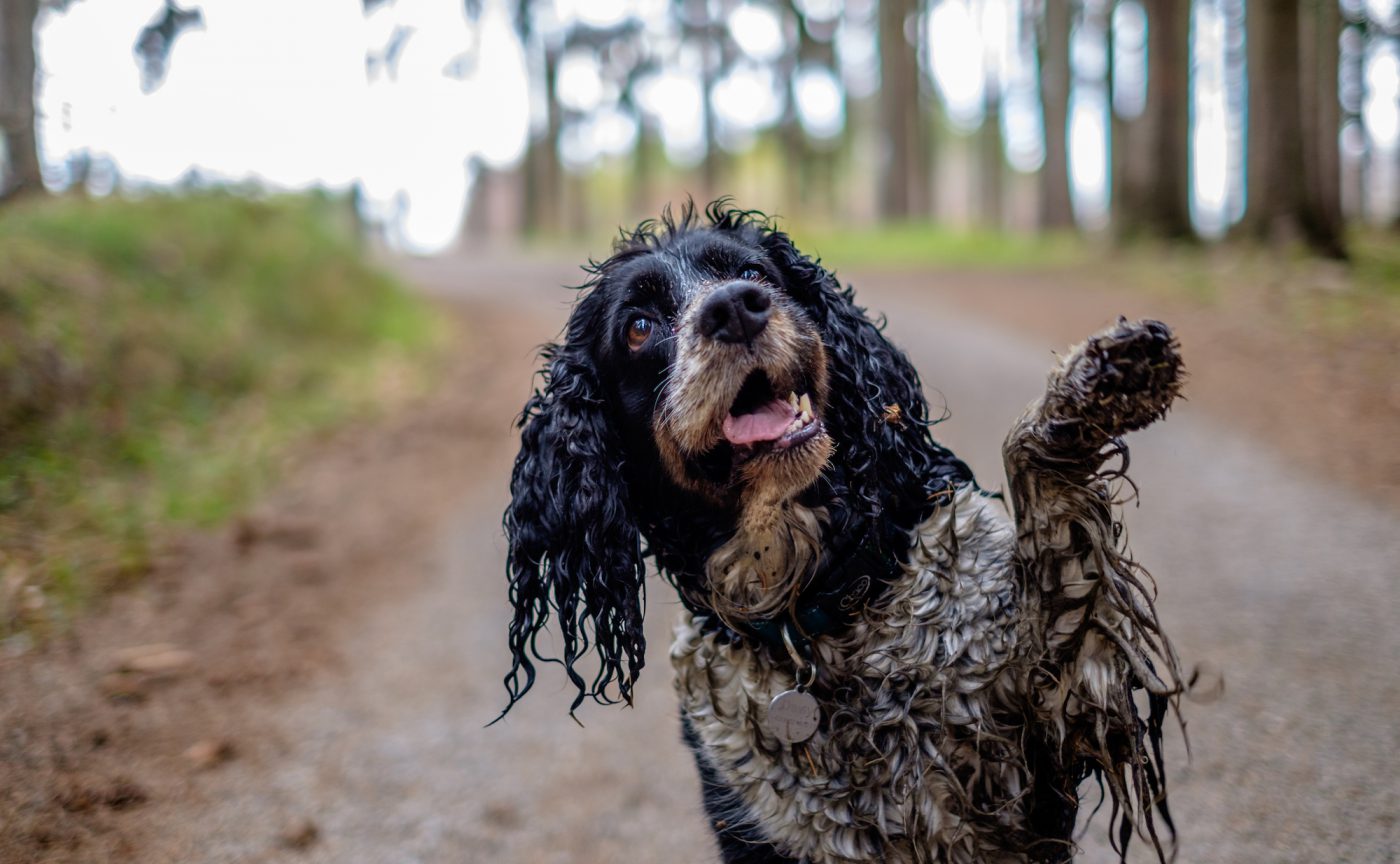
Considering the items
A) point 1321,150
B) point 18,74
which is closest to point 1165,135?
point 1321,150

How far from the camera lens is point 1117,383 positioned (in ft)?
6.81

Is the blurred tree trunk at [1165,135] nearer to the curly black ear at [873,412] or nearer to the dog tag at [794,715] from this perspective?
the curly black ear at [873,412]

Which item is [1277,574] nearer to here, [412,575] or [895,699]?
[895,699]

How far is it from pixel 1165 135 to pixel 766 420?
45.9ft

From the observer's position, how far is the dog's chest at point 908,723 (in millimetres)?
2494

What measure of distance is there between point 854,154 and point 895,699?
1856 inches

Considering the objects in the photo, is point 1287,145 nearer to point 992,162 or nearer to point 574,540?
point 574,540

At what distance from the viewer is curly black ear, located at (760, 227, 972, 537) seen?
2.84m

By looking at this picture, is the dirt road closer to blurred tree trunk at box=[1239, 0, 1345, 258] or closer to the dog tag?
the dog tag

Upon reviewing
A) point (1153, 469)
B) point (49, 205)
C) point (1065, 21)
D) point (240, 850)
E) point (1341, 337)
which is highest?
point (1065, 21)

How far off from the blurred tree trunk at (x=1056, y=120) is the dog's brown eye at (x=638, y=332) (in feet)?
60.8

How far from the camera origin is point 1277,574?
5.27 meters

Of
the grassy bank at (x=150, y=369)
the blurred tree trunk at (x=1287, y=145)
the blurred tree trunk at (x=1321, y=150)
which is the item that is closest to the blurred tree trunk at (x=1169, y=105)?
the blurred tree trunk at (x=1321, y=150)

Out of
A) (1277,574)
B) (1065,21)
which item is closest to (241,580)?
(1277,574)
